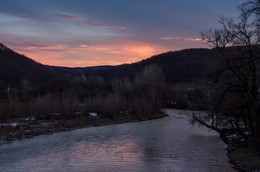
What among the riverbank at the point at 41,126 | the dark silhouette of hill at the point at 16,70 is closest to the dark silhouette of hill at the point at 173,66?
the dark silhouette of hill at the point at 16,70

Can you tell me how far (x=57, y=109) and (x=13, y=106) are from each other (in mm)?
6038

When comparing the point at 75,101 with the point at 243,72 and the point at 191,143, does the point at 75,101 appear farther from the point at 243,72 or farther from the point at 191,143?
the point at 243,72

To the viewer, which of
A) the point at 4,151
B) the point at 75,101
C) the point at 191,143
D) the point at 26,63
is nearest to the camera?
the point at 4,151

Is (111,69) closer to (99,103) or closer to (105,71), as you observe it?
(105,71)

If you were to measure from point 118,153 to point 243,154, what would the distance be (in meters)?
7.85

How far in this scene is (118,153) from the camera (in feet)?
82.8

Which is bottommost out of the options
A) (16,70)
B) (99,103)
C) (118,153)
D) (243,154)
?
(118,153)

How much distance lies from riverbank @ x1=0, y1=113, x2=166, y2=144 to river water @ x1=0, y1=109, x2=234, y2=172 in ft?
6.52

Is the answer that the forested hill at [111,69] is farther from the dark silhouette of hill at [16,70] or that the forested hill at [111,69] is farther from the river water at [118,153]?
the river water at [118,153]

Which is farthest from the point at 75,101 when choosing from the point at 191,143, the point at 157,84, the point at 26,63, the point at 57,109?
the point at 26,63

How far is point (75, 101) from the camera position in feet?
188

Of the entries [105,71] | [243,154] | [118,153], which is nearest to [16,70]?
[105,71]

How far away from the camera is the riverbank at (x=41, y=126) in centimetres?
3534

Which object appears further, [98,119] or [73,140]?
[98,119]
